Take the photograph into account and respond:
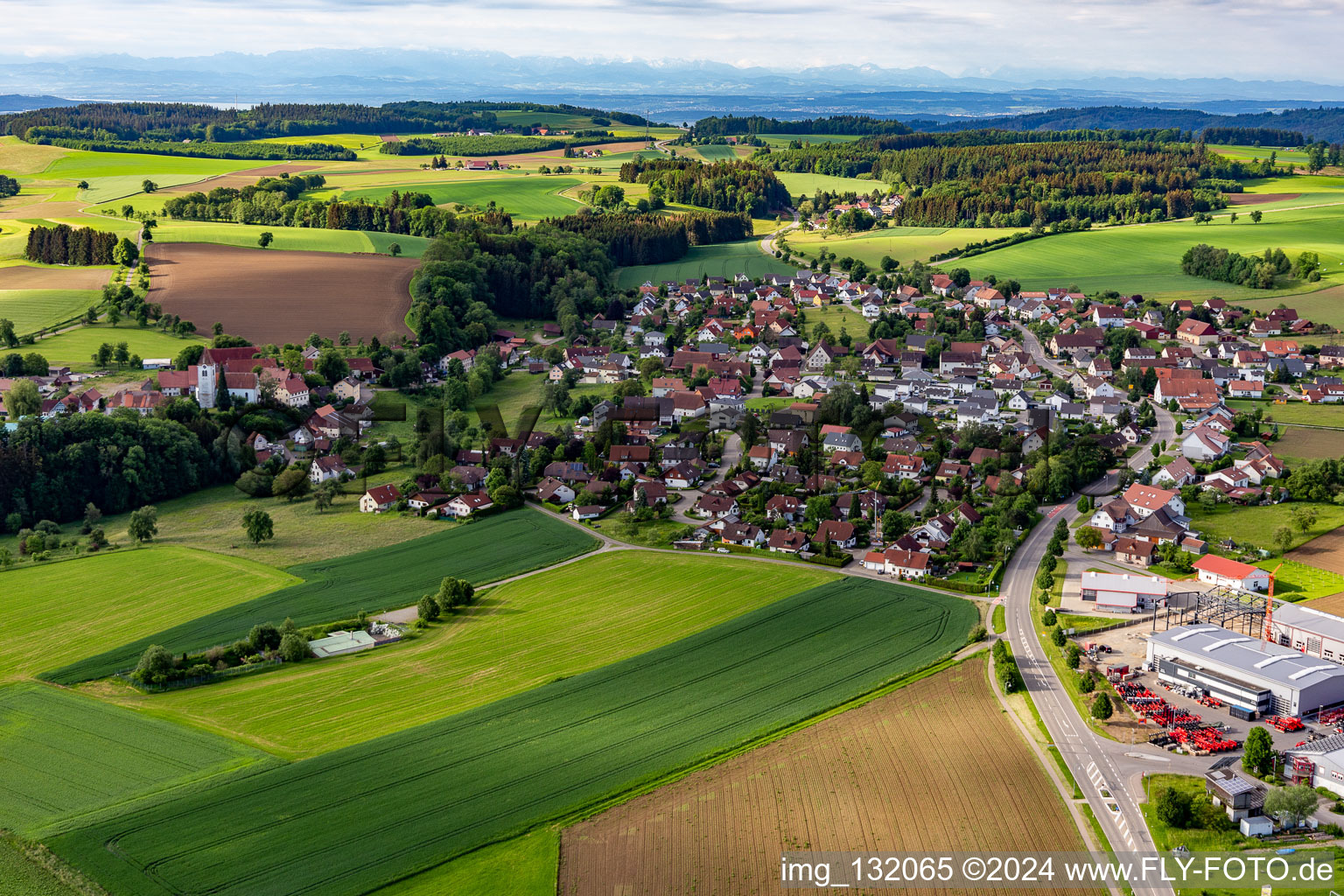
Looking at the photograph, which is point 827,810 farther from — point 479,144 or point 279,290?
point 479,144

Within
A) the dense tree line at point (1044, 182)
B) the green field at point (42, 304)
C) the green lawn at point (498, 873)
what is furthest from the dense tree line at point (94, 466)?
the dense tree line at point (1044, 182)

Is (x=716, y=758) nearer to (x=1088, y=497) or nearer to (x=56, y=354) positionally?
(x=1088, y=497)

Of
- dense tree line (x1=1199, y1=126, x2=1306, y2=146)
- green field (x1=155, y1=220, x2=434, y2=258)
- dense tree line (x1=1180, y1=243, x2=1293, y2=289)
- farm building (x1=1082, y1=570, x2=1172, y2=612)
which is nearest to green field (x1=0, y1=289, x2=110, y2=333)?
green field (x1=155, y1=220, x2=434, y2=258)

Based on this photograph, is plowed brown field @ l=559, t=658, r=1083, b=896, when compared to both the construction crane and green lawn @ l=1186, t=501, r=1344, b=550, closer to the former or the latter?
the construction crane

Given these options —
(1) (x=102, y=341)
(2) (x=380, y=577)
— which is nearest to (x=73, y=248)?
(1) (x=102, y=341)

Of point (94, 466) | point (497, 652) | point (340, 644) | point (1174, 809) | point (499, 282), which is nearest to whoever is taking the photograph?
point (1174, 809)
